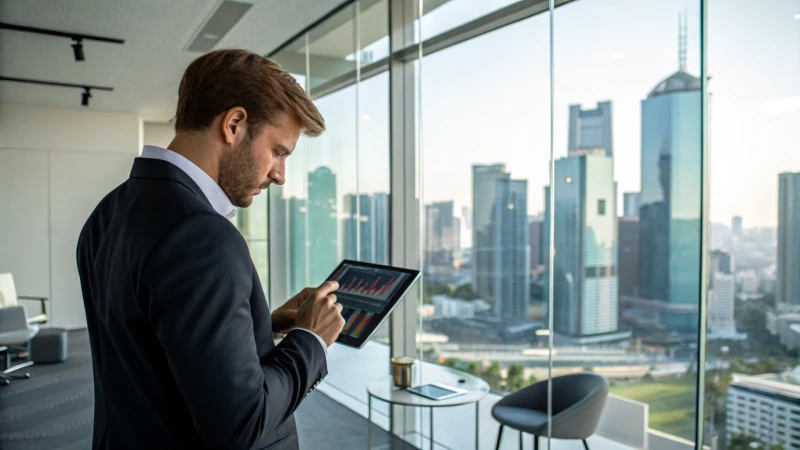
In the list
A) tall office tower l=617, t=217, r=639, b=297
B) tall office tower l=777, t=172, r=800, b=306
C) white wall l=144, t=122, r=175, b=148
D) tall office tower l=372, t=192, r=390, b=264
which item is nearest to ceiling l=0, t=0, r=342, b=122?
tall office tower l=372, t=192, r=390, b=264

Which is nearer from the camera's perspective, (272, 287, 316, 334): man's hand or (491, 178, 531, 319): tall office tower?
(272, 287, 316, 334): man's hand

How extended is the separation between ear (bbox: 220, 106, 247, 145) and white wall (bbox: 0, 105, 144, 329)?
8257mm

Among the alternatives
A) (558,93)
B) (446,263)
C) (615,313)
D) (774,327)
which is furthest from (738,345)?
(446,263)

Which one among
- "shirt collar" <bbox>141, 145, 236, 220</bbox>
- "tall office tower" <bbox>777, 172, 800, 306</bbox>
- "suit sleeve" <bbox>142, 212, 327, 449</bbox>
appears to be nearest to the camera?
"suit sleeve" <bbox>142, 212, 327, 449</bbox>

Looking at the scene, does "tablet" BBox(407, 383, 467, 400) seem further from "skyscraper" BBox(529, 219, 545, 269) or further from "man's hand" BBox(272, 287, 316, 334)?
"man's hand" BBox(272, 287, 316, 334)

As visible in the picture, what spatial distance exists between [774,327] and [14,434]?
4616 mm

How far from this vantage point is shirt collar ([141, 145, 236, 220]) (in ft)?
3.47

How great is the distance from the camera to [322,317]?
3.90 ft

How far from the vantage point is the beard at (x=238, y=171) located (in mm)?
1117

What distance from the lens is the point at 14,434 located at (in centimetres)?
423

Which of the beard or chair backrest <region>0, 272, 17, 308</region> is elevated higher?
the beard

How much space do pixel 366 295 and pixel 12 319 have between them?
5.64 metres

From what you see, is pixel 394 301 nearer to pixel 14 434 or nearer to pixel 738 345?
pixel 738 345

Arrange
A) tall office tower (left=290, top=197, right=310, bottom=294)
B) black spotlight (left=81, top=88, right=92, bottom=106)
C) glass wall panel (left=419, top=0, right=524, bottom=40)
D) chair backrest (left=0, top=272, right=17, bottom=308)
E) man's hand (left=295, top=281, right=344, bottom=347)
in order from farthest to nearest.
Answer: black spotlight (left=81, top=88, right=92, bottom=106)
chair backrest (left=0, top=272, right=17, bottom=308)
tall office tower (left=290, top=197, right=310, bottom=294)
glass wall panel (left=419, top=0, right=524, bottom=40)
man's hand (left=295, top=281, right=344, bottom=347)
